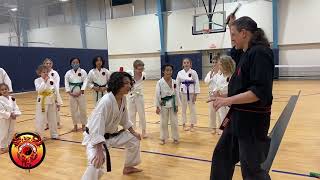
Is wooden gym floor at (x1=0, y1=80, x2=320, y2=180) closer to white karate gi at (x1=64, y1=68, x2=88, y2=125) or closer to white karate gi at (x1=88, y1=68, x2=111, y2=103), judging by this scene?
white karate gi at (x1=64, y1=68, x2=88, y2=125)

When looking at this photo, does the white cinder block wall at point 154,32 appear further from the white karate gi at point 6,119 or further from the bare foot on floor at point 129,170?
the bare foot on floor at point 129,170

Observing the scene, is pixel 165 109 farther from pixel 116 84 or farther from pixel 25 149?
pixel 25 149

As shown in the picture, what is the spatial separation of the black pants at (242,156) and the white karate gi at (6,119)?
3855mm

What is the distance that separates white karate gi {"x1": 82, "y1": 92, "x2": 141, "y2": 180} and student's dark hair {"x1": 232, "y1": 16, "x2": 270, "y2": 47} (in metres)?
1.65

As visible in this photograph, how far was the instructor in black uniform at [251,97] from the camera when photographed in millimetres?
2234

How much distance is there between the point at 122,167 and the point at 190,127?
Result: 2535 millimetres

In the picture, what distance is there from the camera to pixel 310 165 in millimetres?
3947

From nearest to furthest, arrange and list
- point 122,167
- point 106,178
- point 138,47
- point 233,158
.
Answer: point 233,158, point 106,178, point 122,167, point 138,47

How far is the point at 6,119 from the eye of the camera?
17.0ft

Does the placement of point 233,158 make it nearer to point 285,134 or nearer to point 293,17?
point 285,134

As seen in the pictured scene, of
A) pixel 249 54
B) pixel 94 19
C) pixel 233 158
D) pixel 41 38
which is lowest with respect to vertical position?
pixel 233 158

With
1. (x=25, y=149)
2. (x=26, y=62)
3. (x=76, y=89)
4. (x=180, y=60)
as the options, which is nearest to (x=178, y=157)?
(x=25, y=149)

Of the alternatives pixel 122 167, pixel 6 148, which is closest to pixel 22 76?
pixel 6 148

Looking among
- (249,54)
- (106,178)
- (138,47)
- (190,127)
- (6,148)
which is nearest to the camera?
(249,54)
